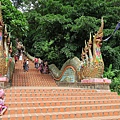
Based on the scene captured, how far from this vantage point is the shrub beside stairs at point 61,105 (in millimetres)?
5293

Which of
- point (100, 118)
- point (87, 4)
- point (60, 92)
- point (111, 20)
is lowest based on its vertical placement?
point (100, 118)

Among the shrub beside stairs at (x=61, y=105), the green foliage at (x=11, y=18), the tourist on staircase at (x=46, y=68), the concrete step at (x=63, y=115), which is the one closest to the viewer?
the concrete step at (x=63, y=115)

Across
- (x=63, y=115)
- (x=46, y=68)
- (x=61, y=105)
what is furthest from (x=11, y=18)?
(x=63, y=115)

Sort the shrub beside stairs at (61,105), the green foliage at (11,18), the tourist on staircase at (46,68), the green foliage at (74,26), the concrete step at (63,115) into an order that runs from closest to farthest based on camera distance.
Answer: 1. the concrete step at (63,115)
2. the shrub beside stairs at (61,105)
3. the green foliage at (11,18)
4. the green foliage at (74,26)
5. the tourist on staircase at (46,68)

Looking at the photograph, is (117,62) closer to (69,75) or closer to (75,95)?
(69,75)

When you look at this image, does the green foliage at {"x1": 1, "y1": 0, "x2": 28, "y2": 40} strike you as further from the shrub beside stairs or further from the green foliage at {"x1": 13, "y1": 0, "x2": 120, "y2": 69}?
the shrub beside stairs

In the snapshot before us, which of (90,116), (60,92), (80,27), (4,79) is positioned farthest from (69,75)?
(90,116)

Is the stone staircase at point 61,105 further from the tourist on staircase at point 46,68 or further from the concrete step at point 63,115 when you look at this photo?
the tourist on staircase at point 46,68

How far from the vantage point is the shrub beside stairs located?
529 centimetres

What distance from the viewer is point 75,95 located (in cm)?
736

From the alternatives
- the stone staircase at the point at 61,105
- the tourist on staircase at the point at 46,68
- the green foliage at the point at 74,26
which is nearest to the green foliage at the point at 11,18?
the green foliage at the point at 74,26

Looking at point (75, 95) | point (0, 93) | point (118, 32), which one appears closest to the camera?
point (0, 93)

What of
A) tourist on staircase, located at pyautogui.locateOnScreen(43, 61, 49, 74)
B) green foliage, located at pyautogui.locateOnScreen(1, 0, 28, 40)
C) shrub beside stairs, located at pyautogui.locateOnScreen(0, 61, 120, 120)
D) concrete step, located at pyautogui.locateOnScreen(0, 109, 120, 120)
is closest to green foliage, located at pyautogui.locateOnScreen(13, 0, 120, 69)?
green foliage, located at pyautogui.locateOnScreen(1, 0, 28, 40)

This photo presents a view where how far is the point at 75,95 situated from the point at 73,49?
5.11 meters
